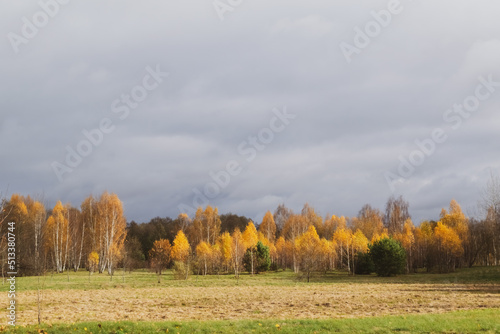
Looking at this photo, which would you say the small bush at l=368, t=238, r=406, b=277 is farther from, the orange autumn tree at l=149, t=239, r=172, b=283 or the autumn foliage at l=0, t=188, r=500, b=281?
the orange autumn tree at l=149, t=239, r=172, b=283

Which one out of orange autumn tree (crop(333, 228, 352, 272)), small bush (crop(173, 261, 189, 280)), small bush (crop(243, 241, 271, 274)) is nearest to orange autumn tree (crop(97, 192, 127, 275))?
small bush (crop(173, 261, 189, 280))

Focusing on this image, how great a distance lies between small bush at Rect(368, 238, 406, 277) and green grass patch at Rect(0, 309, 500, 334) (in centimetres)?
4551

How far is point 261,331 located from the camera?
14.2 meters

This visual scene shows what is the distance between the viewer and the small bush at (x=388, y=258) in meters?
59.8

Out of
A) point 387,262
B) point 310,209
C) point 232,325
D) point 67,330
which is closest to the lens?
point 67,330

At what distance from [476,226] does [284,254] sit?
3922 centimetres

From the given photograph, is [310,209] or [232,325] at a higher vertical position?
[310,209]

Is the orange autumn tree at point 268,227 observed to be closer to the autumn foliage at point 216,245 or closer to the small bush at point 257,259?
the autumn foliage at point 216,245

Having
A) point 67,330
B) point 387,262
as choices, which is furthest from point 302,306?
point 387,262

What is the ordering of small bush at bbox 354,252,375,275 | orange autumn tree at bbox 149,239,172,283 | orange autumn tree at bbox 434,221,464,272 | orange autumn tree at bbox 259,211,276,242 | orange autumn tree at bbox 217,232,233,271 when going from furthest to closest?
1. orange autumn tree at bbox 259,211,276,242
2. orange autumn tree at bbox 217,232,233,271
3. orange autumn tree at bbox 434,221,464,272
4. small bush at bbox 354,252,375,275
5. orange autumn tree at bbox 149,239,172,283

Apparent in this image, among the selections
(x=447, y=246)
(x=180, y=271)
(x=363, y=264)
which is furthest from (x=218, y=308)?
(x=447, y=246)

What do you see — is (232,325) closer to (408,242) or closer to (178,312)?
(178,312)

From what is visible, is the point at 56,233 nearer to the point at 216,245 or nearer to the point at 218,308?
the point at 216,245

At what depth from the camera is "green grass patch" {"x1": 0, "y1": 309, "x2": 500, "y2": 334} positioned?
13914 mm
